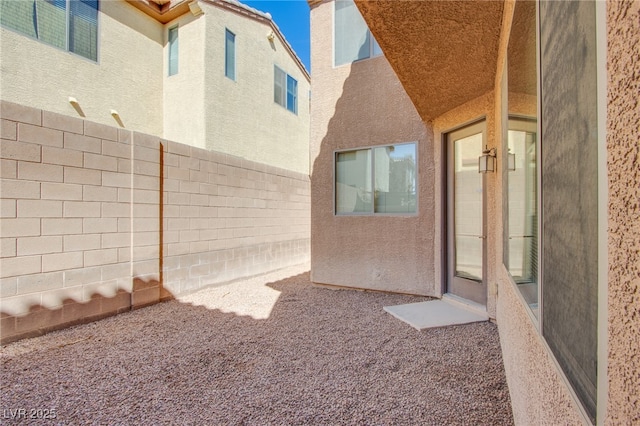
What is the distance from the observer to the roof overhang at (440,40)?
8.68 feet

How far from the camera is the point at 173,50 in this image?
10.1 metres

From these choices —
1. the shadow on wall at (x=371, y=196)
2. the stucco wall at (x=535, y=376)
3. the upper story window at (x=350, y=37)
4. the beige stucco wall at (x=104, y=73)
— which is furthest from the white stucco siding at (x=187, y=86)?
the stucco wall at (x=535, y=376)

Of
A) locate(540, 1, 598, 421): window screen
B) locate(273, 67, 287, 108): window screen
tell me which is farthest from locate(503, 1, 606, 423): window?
locate(273, 67, 287, 108): window screen

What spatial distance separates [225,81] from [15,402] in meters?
9.39

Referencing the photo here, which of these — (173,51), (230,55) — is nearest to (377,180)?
(230,55)

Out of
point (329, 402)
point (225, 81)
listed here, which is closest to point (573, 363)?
point (329, 402)

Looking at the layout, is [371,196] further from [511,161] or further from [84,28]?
[84,28]

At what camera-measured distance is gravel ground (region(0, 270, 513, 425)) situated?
243 cm

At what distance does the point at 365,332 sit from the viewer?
405cm

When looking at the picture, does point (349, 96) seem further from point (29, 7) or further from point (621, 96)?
point (29, 7)

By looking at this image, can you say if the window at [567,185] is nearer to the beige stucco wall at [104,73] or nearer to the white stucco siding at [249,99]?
the white stucco siding at [249,99]

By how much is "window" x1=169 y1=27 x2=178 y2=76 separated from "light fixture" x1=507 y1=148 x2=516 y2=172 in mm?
10320

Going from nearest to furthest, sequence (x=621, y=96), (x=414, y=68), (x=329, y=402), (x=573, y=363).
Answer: (x=621, y=96) < (x=573, y=363) < (x=329, y=402) < (x=414, y=68)

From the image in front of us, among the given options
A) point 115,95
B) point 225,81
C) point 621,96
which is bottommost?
point 621,96
